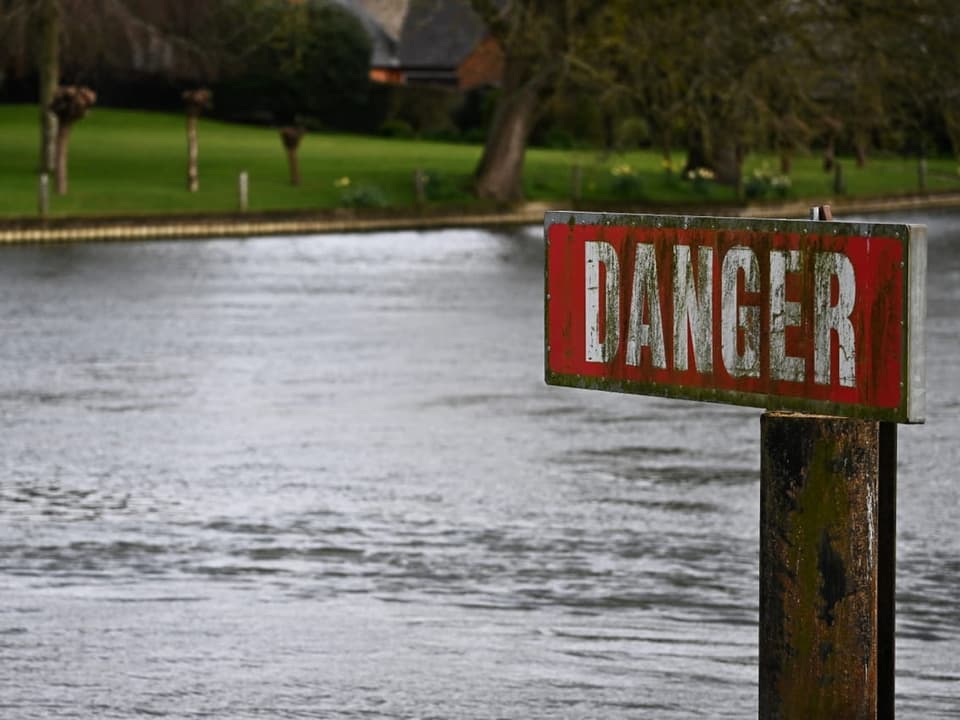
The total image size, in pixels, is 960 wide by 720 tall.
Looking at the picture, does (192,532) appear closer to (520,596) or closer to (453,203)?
(520,596)

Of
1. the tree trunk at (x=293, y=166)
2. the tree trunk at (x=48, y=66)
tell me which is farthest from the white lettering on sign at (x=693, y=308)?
the tree trunk at (x=293, y=166)


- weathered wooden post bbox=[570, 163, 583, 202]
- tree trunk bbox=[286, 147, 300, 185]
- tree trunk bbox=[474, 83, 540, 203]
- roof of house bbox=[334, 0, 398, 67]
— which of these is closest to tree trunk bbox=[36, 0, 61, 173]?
tree trunk bbox=[286, 147, 300, 185]

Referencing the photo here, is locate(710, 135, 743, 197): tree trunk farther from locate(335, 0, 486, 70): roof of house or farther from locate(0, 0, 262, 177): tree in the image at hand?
locate(335, 0, 486, 70): roof of house

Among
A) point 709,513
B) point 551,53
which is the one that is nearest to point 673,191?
point 551,53

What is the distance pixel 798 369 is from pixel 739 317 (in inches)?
6.5

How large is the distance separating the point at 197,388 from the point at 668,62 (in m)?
24.9

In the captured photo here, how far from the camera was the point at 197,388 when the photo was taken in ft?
51.4

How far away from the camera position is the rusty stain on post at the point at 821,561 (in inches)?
167

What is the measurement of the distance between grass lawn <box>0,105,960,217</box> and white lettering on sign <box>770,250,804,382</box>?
101 ft

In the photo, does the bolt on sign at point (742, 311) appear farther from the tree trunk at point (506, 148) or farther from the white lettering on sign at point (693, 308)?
the tree trunk at point (506, 148)

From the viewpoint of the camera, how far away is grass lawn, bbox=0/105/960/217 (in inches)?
1529

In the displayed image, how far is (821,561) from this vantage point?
14.0 feet

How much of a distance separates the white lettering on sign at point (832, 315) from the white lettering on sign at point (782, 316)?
0.16ft

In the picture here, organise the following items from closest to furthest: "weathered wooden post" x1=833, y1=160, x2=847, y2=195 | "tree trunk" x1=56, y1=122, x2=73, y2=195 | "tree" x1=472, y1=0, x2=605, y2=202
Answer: "tree trunk" x1=56, y1=122, x2=73, y2=195 < "tree" x1=472, y1=0, x2=605, y2=202 < "weathered wooden post" x1=833, y1=160, x2=847, y2=195
